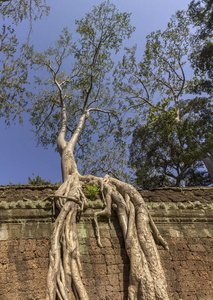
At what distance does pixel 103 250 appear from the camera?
13.5ft

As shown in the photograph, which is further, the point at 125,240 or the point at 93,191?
the point at 93,191

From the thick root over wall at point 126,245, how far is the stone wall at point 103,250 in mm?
223

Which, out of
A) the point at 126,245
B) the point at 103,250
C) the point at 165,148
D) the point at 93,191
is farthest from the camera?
the point at 165,148

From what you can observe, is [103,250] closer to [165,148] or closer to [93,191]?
[93,191]

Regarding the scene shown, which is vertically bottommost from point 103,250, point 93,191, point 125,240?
point 103,250

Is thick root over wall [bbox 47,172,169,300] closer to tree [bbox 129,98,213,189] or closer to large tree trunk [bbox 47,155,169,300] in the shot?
large tree trunk [bbox 47,155,169,300]

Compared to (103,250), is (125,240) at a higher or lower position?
higher

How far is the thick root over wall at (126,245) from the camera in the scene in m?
3.42

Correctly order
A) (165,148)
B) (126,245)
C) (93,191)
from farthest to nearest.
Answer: (165,148) → (93,191) → (126,245)

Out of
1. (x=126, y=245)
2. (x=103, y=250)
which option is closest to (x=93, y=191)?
(x=103, y=250)

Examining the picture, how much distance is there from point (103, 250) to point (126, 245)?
0.44 m

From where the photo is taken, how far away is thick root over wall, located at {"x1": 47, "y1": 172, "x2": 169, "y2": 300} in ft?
11.2

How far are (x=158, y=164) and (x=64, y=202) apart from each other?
7665 millimetres

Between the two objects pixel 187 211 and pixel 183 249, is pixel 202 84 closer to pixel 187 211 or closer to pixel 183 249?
pixel 187 211
